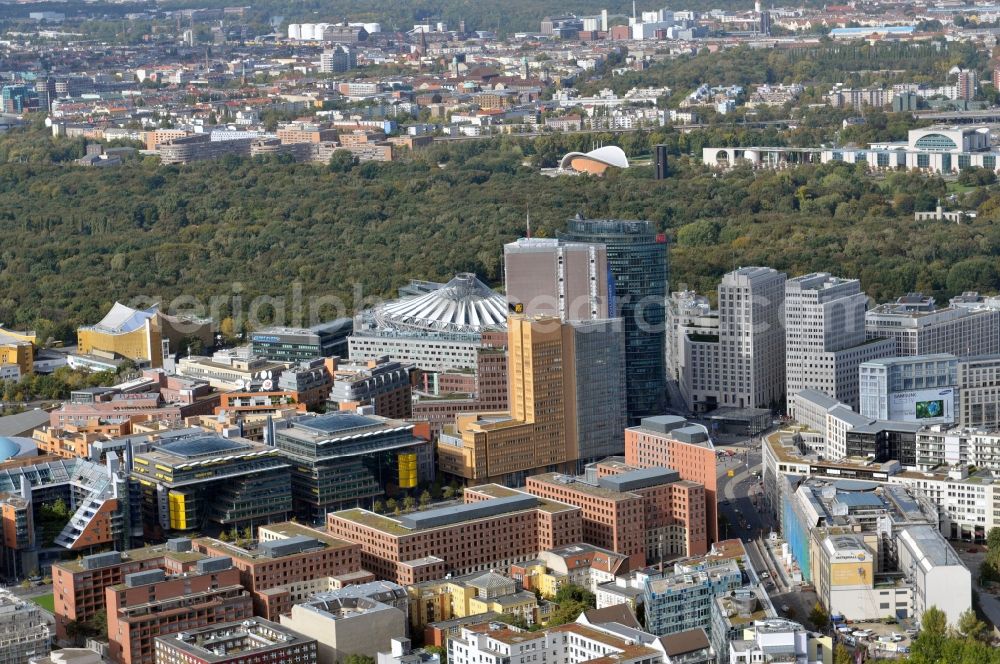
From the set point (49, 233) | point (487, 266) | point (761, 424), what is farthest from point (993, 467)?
point (49, 233)

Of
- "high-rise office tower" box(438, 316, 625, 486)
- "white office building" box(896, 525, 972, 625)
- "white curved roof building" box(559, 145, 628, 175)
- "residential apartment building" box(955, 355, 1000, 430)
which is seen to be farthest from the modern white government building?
"white office building" box(896, 525, 972, 625)

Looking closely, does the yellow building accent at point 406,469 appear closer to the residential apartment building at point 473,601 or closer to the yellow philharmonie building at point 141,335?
the residential apartment building at point 473,601

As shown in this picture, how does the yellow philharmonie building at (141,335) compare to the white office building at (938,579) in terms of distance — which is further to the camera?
the yellow philharmonie building at (141,335)

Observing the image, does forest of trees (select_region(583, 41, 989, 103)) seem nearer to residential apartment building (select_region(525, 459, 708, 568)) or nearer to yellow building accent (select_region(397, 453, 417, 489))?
yellow building accent (select_region(397, 453, 417, 489))

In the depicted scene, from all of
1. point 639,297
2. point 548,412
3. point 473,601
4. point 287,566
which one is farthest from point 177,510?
point 639,297

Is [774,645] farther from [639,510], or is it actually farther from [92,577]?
[92,577]

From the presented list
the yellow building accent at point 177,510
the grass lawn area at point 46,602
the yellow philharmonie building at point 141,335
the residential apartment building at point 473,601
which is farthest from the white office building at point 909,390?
the yellow philharmonie building at point 141,335
